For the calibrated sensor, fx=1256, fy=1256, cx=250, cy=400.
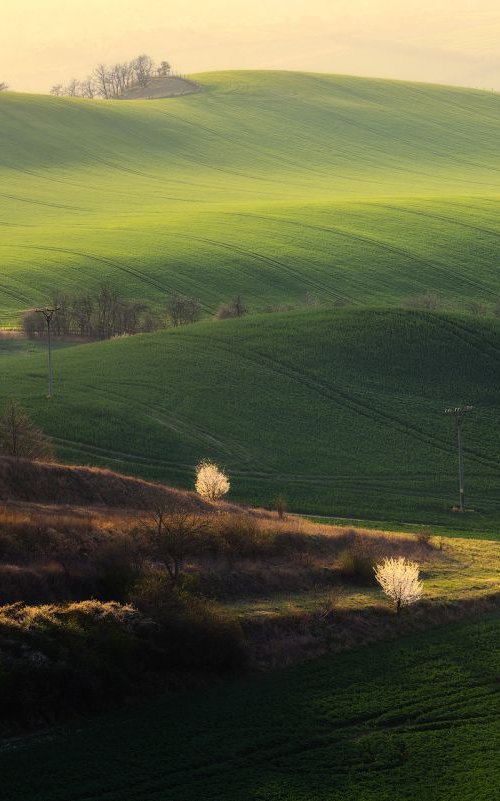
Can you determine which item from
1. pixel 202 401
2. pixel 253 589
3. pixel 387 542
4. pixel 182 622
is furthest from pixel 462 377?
pixel 182 622

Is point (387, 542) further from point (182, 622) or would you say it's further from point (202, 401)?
point (202, 401)

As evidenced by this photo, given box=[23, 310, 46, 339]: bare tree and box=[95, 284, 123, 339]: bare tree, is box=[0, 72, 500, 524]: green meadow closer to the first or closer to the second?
box=[23, 310, 46, 339]: bare tree

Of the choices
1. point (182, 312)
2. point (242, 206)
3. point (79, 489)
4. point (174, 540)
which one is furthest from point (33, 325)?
point (174, 540)

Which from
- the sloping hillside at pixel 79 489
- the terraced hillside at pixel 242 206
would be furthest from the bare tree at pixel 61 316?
the sloping hillside at pixel 79 489

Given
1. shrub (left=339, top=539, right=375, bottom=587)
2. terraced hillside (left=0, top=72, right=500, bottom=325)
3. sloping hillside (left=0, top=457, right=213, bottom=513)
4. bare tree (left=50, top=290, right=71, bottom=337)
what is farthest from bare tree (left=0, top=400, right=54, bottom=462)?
terraced hillside (left=0, top=72, right=500, bottom=325)

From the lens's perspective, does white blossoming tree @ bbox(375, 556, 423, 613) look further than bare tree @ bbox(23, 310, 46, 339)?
No

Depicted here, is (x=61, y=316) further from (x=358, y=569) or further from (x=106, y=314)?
(x=358, y=569)
